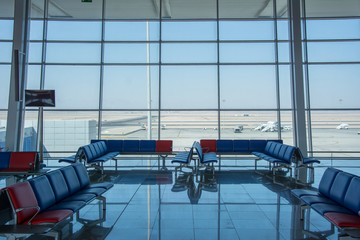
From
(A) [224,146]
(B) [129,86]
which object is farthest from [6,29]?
(A) [224,146]

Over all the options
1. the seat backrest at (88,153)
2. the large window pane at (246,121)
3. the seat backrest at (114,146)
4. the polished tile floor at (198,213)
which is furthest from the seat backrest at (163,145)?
the seat backrest at (88,153)

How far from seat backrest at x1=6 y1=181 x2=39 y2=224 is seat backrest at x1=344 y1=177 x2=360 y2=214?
3578 mm

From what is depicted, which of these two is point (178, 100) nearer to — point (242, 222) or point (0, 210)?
point (242, 222)

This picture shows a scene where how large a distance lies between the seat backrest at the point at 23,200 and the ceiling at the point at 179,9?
7019 mm

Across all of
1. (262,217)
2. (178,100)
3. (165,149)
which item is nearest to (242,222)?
(262,217)

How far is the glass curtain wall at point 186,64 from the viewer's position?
7324 mm

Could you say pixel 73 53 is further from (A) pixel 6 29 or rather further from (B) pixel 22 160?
(B) pixel 22 160

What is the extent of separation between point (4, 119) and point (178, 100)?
6071mm

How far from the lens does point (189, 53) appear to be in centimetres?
758

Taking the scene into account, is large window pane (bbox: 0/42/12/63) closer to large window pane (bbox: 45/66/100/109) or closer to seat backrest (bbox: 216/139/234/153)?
large window pane (bbox: 45/66/100/109)

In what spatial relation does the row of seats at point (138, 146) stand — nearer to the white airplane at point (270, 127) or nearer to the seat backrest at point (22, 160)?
the seat backrest at point (22, 160)

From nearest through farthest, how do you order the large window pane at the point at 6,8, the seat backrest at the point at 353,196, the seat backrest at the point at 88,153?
the seat backrest at the point at 353,196, the seat backrest at the point at 88,153, the large window pane at the point at 6,8

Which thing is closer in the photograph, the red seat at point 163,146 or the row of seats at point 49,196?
the row of seats at point 49,196

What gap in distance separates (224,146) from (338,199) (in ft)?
13.6
